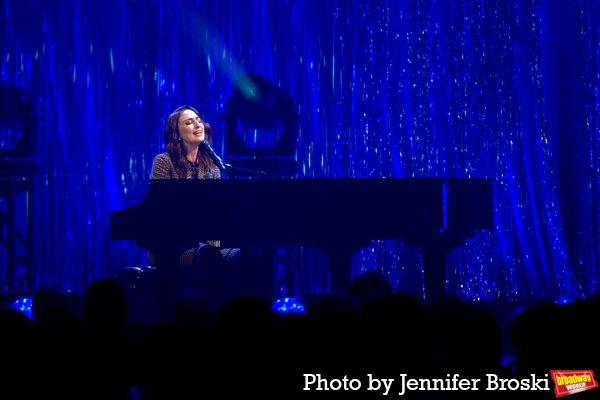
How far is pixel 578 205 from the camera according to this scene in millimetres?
5312

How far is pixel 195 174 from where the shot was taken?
393 cm

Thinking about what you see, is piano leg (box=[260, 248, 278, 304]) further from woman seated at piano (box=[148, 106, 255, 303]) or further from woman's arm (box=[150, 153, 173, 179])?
woman's arm (box=[150, 153, 173, 179])

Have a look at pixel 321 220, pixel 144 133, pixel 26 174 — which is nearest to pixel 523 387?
pixel 321 220

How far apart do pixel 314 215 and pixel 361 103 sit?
263 centimetres

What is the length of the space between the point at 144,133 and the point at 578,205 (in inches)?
145

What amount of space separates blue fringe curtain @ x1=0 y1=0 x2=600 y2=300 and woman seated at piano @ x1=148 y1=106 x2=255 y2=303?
5.36ft

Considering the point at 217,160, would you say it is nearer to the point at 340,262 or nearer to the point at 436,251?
the point at 340,262

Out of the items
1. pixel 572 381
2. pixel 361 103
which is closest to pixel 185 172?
pixel 361 103

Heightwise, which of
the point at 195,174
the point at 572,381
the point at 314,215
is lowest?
the point at 572,381

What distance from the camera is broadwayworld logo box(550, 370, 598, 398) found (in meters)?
1.21

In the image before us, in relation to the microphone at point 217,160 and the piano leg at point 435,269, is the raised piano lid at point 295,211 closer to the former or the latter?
the piano leg at point 435,269

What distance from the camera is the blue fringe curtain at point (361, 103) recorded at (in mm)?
5328

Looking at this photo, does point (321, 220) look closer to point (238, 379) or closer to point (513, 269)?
point (238, 379)

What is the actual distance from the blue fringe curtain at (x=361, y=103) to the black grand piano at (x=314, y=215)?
7.64ft
